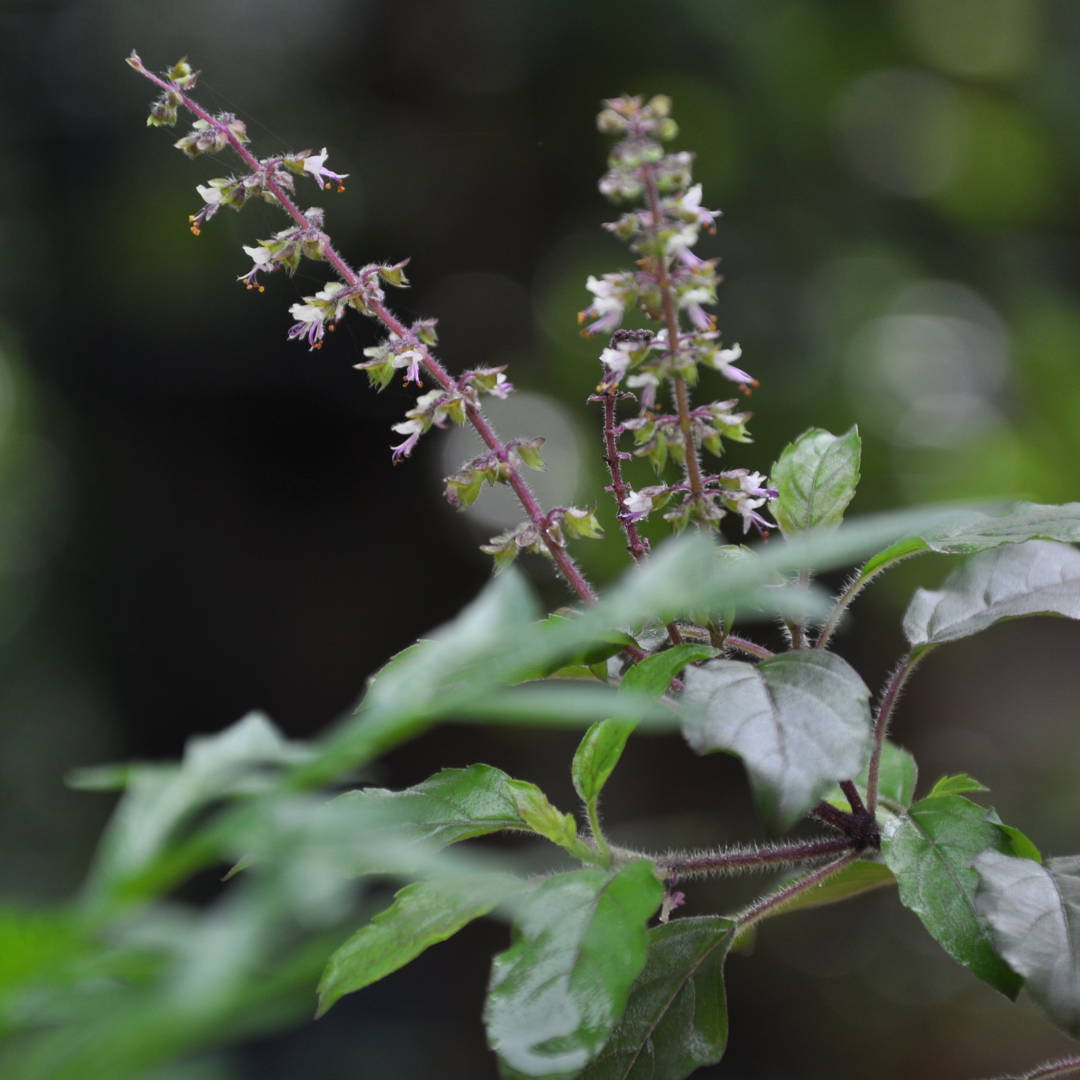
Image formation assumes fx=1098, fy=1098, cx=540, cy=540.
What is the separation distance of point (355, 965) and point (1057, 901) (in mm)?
233

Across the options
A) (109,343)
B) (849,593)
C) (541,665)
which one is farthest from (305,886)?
(109,343)

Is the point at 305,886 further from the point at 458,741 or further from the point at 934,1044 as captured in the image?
the point at 934,1044

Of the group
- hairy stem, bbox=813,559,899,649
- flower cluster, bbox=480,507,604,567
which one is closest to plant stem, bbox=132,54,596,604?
flower cluster, bbox=480,507,604,567

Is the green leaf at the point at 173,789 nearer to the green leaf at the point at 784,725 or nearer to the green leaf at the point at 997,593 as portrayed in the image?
the green leaf at the point at 784,725

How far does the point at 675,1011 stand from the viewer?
405 millimetres

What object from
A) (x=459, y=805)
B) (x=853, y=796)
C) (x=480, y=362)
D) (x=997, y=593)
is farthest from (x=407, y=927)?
(x=480, y=362)

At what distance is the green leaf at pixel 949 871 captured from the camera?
362 mm

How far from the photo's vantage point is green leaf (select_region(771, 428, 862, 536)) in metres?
0.49

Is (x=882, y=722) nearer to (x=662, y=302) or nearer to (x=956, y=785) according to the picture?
(x=956, y=785)

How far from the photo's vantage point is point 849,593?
48 centimetres

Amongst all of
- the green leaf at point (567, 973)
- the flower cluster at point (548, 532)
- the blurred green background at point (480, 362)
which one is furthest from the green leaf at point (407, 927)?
the blurred green background at point (480, 362)

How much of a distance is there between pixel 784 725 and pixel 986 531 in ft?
0.50

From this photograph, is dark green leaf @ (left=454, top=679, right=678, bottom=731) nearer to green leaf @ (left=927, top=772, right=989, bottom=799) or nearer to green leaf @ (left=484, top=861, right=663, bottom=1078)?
green leaf @ (left=484, top=861, right=663, bottom=1078)

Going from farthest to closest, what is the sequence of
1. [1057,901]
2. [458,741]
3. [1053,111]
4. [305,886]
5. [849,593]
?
[458,741]
[1053,111]
[849,593]
[1057,901]
[305,886]
